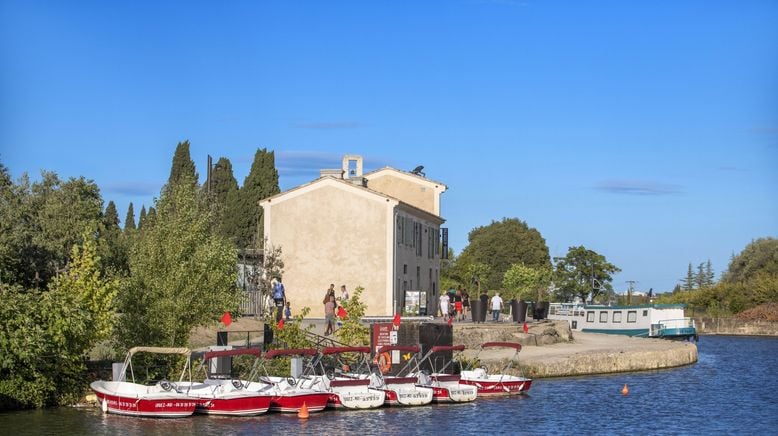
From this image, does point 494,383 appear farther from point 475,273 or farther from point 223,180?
point 475,273

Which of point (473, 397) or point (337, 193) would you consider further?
point (337, 193)

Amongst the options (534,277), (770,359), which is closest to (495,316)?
(770,359)

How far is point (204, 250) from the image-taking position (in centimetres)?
3569

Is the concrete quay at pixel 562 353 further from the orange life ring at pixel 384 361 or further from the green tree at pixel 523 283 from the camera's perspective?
the green tree at pixel 523 283

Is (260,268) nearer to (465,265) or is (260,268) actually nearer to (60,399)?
(60,399)

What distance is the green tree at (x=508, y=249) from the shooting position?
12212cm

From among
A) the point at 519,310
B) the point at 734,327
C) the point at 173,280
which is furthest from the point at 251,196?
the point at 173,280

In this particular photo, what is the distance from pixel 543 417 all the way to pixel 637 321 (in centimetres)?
5061

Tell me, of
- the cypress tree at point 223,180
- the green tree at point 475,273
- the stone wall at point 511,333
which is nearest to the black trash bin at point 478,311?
the stone wall at point 511,333

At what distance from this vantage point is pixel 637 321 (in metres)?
79.4

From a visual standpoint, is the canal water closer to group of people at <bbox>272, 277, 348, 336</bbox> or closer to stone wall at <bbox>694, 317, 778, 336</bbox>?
group of people at <bbox>272, 277, 348, 336</bbox>

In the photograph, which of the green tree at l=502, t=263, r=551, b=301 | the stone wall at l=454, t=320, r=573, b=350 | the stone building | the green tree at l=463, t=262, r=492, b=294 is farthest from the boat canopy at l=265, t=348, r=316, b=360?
the green tree at l=463, t=262, r=492, b=294

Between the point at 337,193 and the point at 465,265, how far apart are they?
191ft

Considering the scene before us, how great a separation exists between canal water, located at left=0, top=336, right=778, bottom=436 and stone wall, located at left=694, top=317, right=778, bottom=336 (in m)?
60.4
